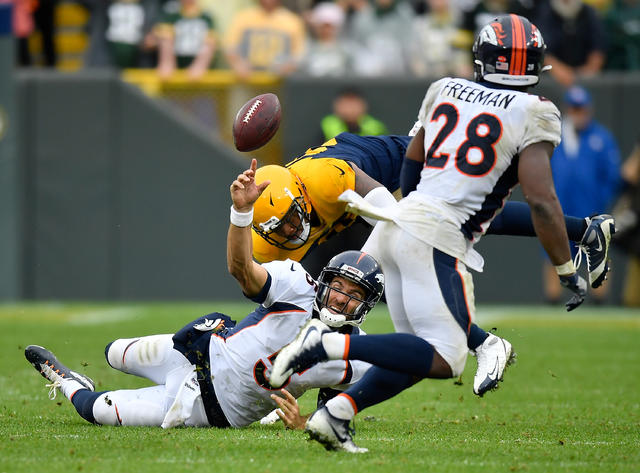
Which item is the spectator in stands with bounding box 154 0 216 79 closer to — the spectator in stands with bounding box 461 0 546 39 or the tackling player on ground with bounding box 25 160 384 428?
the spectator in stands with bounding box 461 0 546 39

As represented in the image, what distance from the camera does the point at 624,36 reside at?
39.4 ft

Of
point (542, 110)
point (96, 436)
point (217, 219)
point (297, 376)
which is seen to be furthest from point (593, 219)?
point (217, 219)

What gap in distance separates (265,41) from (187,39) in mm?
824

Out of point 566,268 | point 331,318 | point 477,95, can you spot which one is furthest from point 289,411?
point 477,95

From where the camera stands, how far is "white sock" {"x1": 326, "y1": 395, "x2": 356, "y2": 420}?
13.8ft

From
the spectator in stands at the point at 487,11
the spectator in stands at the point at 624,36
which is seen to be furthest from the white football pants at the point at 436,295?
the spectator in stands at the point at 624,36

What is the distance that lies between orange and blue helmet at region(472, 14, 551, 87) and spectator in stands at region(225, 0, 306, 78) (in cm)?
714

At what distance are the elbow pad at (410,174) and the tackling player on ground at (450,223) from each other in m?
0.24

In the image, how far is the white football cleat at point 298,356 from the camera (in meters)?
4.00

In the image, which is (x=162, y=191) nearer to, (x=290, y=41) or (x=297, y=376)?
(x=290, y=41)

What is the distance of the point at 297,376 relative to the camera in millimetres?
4816

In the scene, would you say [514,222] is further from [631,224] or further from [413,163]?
[631,224]

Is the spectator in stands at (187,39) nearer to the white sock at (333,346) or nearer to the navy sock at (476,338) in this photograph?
the navy sock at (476,338)

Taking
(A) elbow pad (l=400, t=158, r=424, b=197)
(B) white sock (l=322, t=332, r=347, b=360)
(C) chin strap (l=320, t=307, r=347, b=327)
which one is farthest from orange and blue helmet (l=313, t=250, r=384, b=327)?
(B) white sock (l=322, t=332, r=347, b=360)
